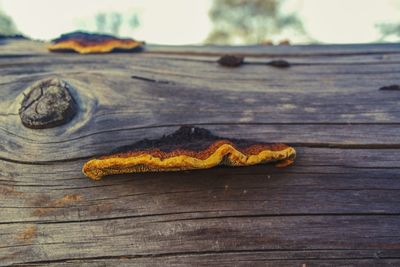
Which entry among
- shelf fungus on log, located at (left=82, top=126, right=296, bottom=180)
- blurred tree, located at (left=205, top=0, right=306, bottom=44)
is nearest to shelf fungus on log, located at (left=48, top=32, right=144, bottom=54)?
shelf fungus on log, located at (left=82, top=126, right=296, bottom=180)

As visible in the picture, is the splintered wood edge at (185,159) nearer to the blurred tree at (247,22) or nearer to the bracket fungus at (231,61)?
the bracket fungus at (231,61)

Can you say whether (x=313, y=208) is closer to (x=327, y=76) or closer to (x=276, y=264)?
(x=276, y=264)

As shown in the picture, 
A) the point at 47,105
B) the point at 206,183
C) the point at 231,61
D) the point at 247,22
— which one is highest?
the point at 247,22

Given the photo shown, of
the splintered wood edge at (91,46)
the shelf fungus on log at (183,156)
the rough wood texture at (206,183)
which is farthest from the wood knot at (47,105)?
the splintered wood edge at (91,46)

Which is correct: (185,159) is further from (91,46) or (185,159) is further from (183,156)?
(91,46)

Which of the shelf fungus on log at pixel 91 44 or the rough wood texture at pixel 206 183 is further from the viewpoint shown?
→ the shelf fungus on log at pixel 91 44

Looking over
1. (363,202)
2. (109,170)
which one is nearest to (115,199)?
(109,170)

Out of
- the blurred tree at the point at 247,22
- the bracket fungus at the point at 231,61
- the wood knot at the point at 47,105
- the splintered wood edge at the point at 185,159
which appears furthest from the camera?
the blurred tree at the point at 247,22

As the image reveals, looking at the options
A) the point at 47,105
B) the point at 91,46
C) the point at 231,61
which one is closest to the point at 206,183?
the point at 47,105
